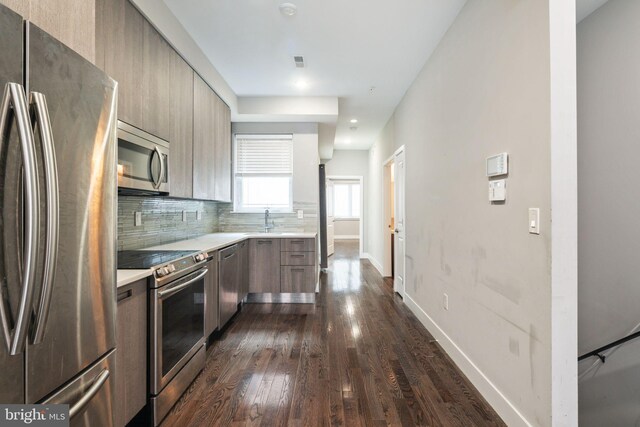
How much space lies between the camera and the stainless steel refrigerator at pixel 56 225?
2.50 ft

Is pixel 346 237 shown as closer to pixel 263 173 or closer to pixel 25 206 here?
pixel 263 173

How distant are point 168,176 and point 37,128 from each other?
1.61 m

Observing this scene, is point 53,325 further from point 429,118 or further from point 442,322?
point 429,118

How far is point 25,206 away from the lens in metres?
0.79

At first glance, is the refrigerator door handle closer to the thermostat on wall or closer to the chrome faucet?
the thermostat on wall

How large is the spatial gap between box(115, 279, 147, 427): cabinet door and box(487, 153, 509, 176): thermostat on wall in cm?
212

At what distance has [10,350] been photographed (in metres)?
0.75

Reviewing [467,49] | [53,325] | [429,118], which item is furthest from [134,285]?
[429,118]

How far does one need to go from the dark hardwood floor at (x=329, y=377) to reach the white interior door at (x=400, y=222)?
2.40ft

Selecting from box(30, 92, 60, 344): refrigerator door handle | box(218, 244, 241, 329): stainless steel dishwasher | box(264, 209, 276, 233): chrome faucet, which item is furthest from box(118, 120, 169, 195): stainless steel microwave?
box(264, 209, 276, 233): chrome faucet

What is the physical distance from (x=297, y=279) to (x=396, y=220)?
181 cm

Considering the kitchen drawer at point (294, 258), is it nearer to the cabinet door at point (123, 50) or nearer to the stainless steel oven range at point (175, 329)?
the stainless steel oven range at point (175, 329)

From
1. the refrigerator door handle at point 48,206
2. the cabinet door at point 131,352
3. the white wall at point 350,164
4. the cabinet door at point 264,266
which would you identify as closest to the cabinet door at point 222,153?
the cabinet door at point 264,266

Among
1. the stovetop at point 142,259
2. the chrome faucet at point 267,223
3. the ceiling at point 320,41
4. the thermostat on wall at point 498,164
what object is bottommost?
the stovetop at point 142,259
